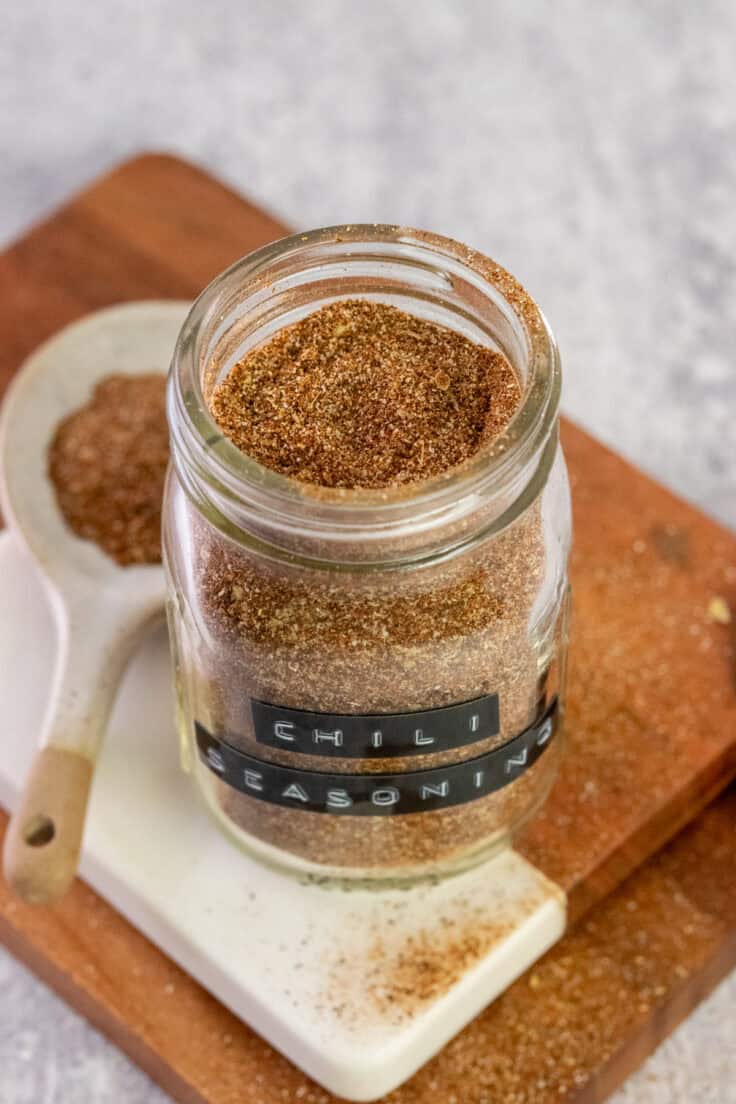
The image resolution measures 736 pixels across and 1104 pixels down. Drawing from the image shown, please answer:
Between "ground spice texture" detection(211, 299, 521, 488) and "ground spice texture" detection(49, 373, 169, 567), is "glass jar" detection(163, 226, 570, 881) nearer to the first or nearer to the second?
"ground spice texture" detection(211, 299, 521, 488)

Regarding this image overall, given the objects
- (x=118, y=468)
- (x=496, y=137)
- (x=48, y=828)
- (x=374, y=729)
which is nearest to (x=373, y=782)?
(x=374, y=729)

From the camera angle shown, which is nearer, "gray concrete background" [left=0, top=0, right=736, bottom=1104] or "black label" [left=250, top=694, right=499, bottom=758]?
"black label" [left=250, top=694, right=499, bottom=758]

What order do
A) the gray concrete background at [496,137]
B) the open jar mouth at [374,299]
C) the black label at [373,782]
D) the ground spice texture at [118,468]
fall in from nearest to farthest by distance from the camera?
the open jar mouth at [374,299] < the black label at [373,782] < the ground spice texture at [118,468] < the gray concrete background at [496,137]

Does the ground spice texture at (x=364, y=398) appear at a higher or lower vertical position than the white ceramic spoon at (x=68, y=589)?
higher

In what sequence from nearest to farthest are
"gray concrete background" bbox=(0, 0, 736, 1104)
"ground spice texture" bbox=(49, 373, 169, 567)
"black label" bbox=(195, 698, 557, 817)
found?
1. "black label" bbox=(195, 698, 557, 817)
2. "ground spice texture" bbox=(49, 373, 169, 567)
3. "gray concrete background" bbox=(0, 0, 736, 1104)

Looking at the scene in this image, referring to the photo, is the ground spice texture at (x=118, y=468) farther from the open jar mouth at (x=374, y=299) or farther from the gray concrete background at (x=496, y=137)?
the gray concrete background at (x=496, y=137)

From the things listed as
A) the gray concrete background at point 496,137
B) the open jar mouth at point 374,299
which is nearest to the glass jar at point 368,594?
the open jar mouth at point 374,299

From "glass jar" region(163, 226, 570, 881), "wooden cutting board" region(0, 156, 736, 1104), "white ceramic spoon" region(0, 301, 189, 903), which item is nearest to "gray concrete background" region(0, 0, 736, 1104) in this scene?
"wooden cutting board" region(0, 156, 736, 1104)
